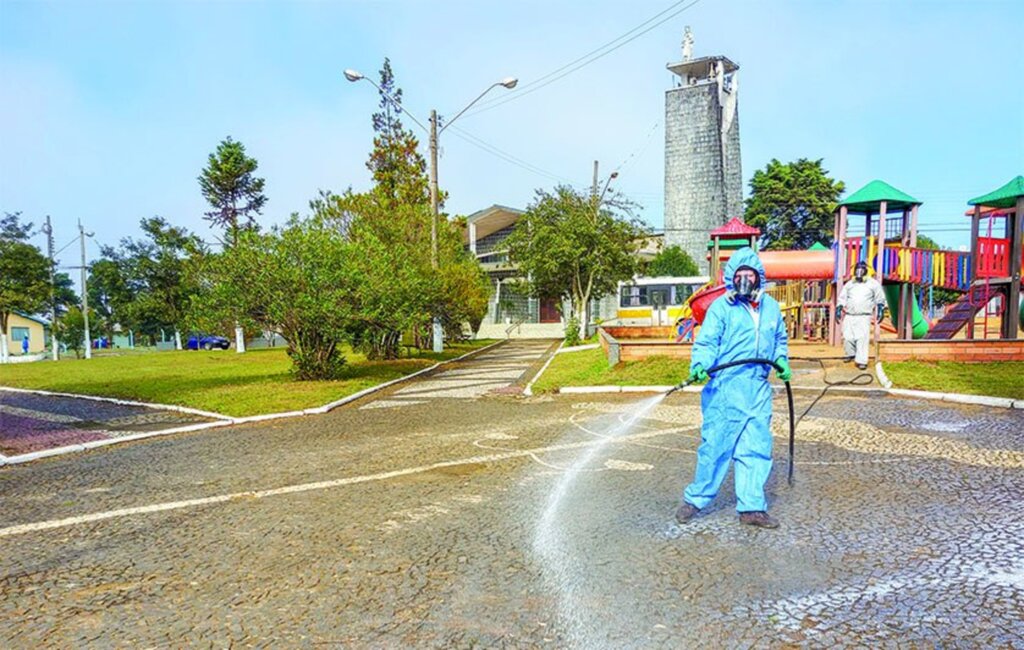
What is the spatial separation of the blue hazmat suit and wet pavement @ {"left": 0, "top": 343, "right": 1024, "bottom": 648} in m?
0.32

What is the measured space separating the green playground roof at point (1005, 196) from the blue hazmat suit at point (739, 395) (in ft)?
44.7

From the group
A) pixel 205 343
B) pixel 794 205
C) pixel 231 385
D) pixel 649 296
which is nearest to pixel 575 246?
pixel 649 296

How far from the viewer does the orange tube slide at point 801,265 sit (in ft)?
68.5

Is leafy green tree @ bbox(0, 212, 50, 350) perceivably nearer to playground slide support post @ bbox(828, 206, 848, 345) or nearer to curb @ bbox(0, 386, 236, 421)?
curb @ bbox(0, 386, 236, 421)

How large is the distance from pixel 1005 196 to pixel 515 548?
1576 centimetres

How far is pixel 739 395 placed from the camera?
4156mm

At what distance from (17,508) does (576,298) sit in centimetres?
2283

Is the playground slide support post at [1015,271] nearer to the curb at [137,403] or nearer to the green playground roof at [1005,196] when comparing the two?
the green playground roof at [1005,196]

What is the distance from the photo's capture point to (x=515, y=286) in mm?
28406

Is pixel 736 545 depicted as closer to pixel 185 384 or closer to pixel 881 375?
pixel 881 375

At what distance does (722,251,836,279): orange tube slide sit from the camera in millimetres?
20875

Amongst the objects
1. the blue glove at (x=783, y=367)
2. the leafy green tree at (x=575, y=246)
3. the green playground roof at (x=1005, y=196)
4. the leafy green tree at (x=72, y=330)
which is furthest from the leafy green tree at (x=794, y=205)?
the leafy green tree at (x=72, y=330)

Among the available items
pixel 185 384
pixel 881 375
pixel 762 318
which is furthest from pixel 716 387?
pixel 185 384

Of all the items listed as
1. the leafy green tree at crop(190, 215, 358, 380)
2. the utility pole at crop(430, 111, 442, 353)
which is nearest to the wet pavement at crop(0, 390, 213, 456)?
the leafy green tree at crop(190, 215, 358, 380)
